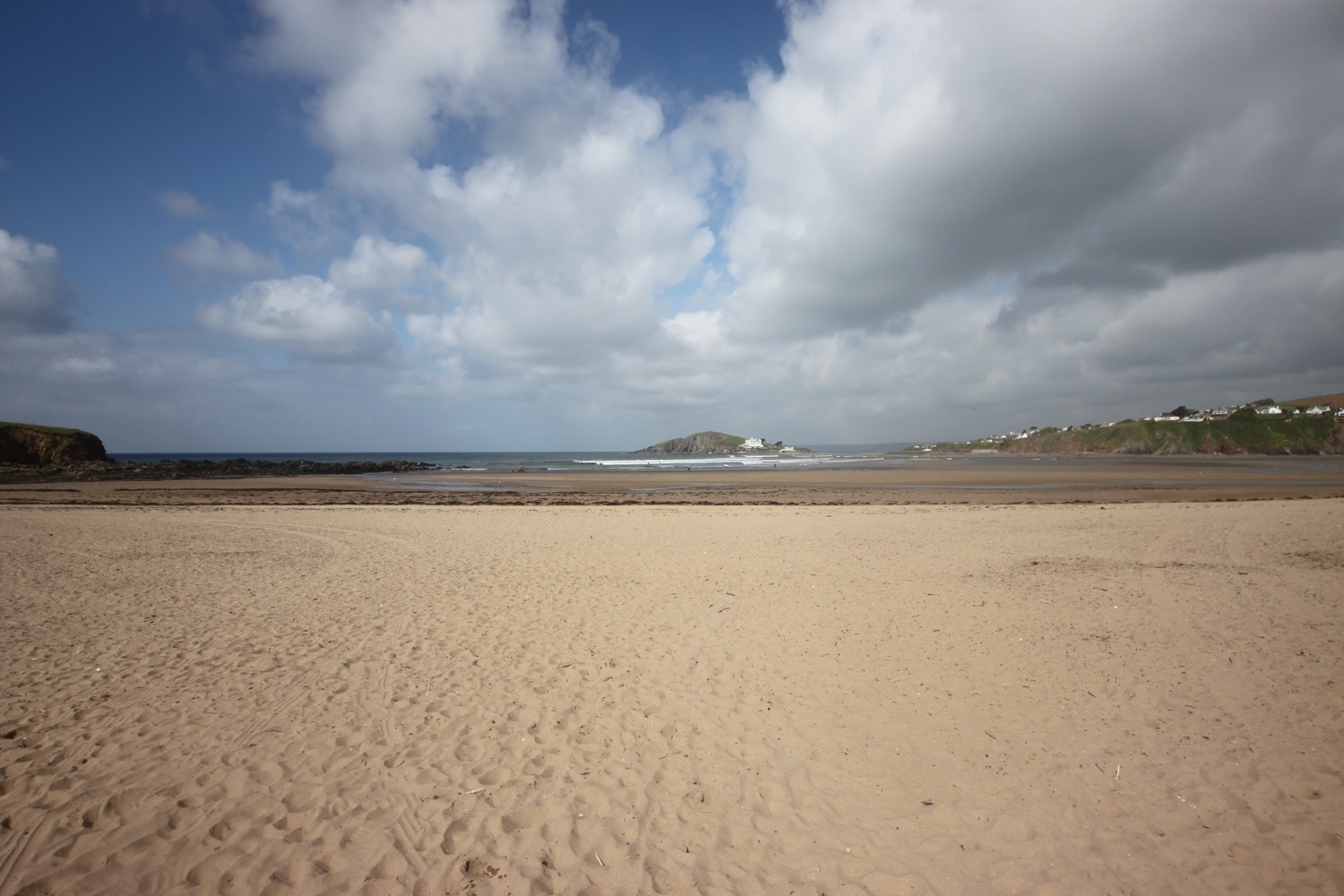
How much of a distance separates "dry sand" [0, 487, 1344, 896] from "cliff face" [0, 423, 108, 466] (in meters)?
61.5

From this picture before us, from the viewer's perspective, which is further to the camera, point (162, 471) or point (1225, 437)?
point (1225, 437)

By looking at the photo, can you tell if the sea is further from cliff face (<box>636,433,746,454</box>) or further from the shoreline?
cliff face (<box>636,433,746,454</box>)

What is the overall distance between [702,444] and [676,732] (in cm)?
16800

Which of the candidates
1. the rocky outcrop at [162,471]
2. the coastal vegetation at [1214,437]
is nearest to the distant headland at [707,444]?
the coastal vegetation at [1214,437]

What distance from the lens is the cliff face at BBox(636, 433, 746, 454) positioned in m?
167

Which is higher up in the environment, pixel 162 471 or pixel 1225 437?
pixel 1225 437

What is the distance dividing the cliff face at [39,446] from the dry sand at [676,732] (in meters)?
61.5

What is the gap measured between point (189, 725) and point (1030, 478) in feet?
155

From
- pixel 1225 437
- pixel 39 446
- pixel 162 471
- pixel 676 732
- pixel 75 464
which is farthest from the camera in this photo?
pixel 1225 437

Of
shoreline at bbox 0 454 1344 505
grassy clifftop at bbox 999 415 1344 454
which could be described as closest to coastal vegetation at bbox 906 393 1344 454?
grassy clifftop at bbox 999 415 1344 454

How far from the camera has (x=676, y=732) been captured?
5066 mm

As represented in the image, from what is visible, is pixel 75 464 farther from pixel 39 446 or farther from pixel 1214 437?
pixel 1214 437

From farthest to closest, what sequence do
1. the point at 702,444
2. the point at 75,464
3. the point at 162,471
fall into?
the point at 702,444, the point at 75,464, the point at 162,471

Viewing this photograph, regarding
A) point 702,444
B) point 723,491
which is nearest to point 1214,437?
point 723,491
